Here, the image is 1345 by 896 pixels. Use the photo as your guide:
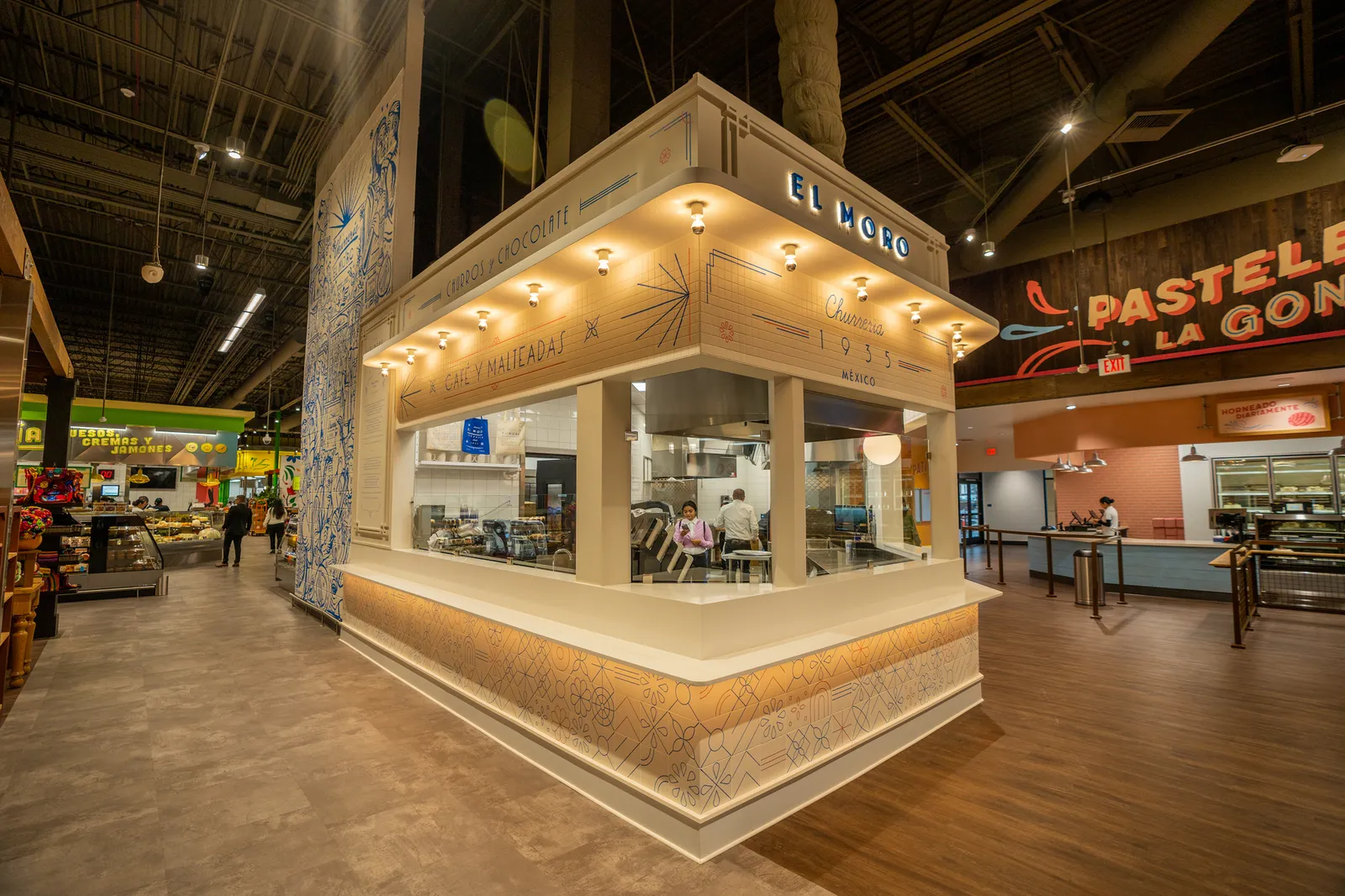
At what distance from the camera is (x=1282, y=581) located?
8398mm

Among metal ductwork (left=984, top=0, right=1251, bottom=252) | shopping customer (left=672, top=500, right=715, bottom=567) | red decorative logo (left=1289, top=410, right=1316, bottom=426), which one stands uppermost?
metal ductwork (left=984, top=0, right=1251, bottom=252)

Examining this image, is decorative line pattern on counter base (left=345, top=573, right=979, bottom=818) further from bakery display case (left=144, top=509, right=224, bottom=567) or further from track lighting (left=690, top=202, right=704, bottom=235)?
bakery display case (left=144, top=509, right=224, bottom=567)

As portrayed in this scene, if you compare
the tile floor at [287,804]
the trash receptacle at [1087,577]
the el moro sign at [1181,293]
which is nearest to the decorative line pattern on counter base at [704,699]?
the tile floor at [287,804]

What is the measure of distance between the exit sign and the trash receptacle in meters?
2.72

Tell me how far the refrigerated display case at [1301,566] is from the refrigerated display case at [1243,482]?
392 cm

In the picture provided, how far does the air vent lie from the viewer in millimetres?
5910

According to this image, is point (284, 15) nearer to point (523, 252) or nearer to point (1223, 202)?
point (523, 252)

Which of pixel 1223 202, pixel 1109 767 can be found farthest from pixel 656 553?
pixel 1223 202

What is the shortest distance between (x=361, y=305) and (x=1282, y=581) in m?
13.1

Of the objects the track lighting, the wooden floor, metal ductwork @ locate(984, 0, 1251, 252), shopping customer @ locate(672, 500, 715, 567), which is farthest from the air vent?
shopping customer @ locate(672, 500, 715, 567)

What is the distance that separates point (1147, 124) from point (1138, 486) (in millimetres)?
10009

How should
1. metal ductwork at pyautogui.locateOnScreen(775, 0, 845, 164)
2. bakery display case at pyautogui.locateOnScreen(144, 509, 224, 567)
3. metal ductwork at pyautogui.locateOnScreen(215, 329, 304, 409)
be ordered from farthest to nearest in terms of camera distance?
A: metal ductwork at pyautogui.locateOnScreen(215, 329, 304, 409) < bakery display case at pyautogui.locateOnScreen(144, 509, 224, 567) < metal ductwork at pyautogui.locateOnScreen(775, 0, 845, 164)

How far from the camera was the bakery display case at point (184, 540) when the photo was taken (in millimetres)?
13477

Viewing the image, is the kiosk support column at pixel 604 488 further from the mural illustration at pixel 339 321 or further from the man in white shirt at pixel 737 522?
the mural illustration at pixel 339 321
